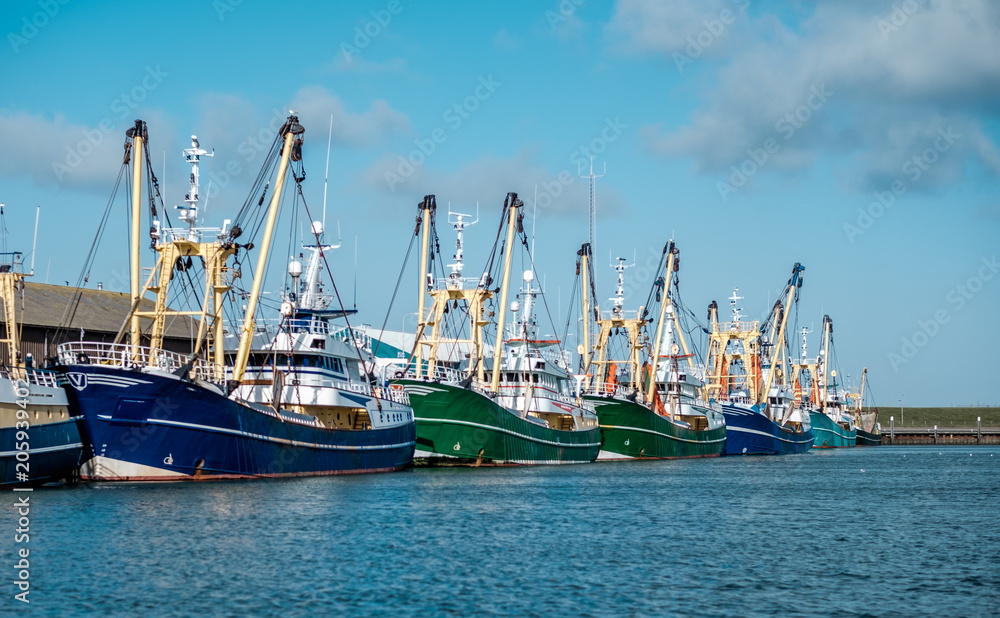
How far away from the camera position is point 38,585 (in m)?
22.2

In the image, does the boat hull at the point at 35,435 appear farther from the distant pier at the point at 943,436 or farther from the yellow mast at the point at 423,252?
the distant pier at the point at 943,436

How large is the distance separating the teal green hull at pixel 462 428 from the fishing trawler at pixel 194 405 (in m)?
4.81

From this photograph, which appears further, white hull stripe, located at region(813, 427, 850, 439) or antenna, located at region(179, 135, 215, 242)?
white hull stripe, located at region(813, 427, 850, 439)

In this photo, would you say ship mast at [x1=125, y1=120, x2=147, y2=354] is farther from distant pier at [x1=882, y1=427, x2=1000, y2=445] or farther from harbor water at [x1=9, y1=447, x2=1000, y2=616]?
distant pier at [x1=882, y1=427, x2=1000, y2=445]

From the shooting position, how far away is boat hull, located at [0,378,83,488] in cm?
3600

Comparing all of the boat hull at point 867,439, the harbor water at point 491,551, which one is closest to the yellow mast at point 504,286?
the harbor water at point 491,551

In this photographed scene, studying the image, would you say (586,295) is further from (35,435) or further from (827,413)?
(827,413)

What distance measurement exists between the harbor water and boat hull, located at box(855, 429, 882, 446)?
11255cm

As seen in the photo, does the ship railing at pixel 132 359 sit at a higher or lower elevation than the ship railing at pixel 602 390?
lower

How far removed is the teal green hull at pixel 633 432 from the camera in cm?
7545

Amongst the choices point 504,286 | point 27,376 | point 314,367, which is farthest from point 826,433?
point 27,376

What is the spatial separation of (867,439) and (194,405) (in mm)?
131267

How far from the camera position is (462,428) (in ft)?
189

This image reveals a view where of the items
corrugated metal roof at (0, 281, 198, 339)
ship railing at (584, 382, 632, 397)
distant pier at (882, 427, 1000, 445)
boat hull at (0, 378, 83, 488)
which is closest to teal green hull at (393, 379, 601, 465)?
corrugated metal roof at (0, 281, 198, 339)
